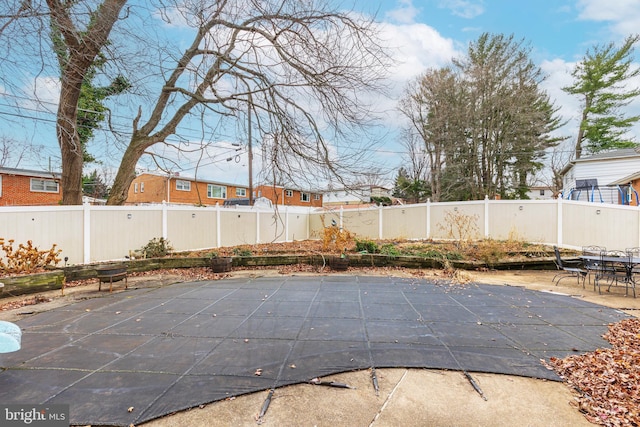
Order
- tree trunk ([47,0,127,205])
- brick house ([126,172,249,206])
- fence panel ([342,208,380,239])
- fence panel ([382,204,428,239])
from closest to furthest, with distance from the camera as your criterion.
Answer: tree trunk ([47,0,127,205]), fence panel ([382,204,428,239]), fence panel ([342,208,380,239]), brick house ([126,172,249,206])

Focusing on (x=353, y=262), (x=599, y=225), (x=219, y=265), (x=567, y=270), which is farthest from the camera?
(x=599, y=225)

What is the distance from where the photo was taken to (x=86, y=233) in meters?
7.46

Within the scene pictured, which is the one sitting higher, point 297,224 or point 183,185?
point 183,185

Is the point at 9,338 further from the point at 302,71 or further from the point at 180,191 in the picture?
the point at 180,191

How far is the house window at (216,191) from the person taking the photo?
2523cm

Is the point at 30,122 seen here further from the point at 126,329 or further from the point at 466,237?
the point at 466,237

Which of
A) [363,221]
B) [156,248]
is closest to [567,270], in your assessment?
[363,221]

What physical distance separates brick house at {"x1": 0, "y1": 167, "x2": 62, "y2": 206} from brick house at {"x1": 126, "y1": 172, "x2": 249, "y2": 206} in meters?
5.98

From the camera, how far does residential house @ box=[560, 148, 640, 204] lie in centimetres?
1315

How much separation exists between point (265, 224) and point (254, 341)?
9.43m

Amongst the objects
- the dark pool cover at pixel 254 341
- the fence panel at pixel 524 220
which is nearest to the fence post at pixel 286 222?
the fence panel at pixel 524 220

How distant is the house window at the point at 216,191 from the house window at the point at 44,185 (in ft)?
32.0

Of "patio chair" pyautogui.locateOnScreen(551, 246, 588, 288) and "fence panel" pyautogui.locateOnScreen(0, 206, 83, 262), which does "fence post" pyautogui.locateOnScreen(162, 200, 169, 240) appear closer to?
A: "fence panel" pyautogui.locateOnScreen(0, 206, 83, 262)

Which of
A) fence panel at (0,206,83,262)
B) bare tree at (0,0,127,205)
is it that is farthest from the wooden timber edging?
bare tree at (0,0,127,205)
